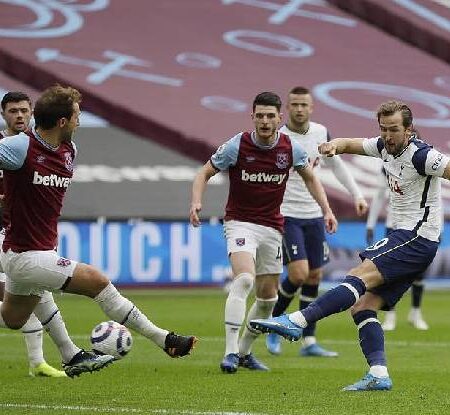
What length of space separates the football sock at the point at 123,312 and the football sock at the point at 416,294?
7286 mm

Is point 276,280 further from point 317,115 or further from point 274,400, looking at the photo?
point 317,115

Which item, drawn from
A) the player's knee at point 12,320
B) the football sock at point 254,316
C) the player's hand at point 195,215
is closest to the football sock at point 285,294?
the football sock at point 254,316

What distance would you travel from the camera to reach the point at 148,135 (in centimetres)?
2688

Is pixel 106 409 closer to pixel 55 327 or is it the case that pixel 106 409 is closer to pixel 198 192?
pixel 55 327

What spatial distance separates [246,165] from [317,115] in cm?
1773

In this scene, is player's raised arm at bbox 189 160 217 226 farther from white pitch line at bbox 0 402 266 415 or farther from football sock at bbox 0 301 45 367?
white pitch line at bbox 0 402 266 415

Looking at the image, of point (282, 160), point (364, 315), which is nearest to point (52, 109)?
point (364, 315)

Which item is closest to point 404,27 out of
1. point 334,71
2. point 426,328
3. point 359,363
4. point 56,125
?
point 334,71

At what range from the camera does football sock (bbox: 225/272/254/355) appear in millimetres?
10227

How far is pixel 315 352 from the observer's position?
1198 centimetres

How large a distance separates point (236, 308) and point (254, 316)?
54 cm

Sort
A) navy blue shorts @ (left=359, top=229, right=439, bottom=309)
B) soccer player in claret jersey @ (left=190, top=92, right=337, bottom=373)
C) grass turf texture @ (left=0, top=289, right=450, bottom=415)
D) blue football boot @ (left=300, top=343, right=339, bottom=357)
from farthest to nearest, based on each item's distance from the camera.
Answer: blue football boot @ (left=300, top=343, right=339, bottom=357), soccer player in claret jersey @ (left=190, top=92, right=337, bottom=373), navy blue shorts @ (left=359, top=229, right=439, bottom=309), grass turf texture @ (left=0, top=289, right=450, bottom=415)

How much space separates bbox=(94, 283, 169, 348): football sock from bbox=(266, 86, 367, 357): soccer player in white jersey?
3601 mm

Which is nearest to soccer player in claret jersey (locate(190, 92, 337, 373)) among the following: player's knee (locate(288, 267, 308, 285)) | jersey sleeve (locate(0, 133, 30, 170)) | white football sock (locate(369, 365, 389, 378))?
player's knee (locate(288, 267, 308, 285))
